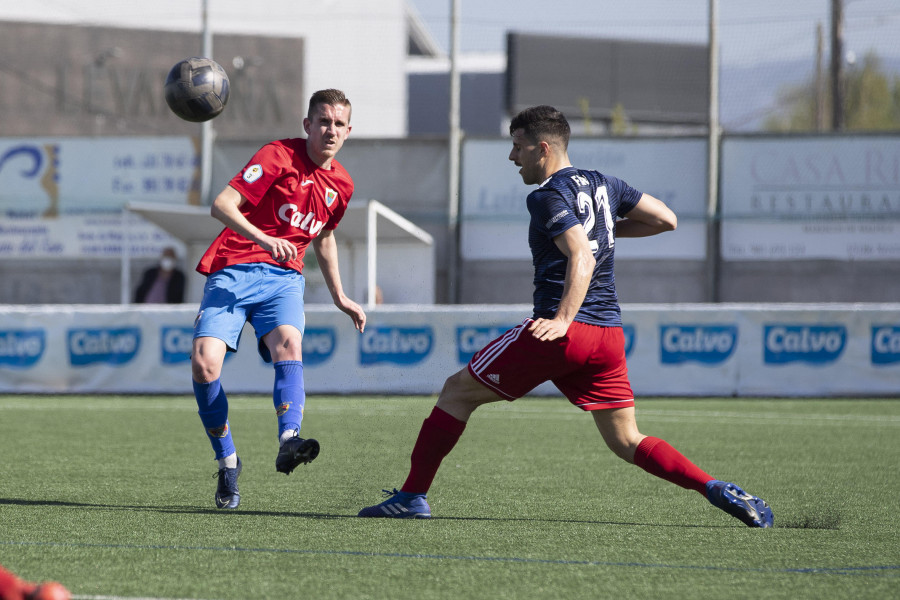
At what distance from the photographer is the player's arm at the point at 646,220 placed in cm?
491

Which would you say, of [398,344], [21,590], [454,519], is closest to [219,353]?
[454,519]

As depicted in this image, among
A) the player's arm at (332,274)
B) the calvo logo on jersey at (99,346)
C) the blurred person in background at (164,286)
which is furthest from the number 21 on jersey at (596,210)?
the blurred person in background at (164,286)

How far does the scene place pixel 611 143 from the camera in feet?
66.1

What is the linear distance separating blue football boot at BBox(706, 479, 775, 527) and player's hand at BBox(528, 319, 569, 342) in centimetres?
94

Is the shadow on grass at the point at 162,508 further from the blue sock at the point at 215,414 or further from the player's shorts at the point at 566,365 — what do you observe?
the player's shorts at the point at 566,365

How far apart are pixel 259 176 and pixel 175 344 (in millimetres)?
8258

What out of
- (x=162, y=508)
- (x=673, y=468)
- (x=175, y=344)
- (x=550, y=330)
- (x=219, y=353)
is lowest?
(x=162, y=508)

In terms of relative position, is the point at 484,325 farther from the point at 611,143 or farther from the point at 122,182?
the point at 122,182

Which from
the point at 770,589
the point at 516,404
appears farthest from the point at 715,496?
the point at 516,404

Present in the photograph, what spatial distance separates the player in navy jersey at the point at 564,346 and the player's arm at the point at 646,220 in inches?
0.4

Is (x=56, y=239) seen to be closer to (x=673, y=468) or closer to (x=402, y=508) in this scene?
(x=402, y=508)

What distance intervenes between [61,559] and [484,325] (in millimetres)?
9371

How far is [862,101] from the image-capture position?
95.6 feet

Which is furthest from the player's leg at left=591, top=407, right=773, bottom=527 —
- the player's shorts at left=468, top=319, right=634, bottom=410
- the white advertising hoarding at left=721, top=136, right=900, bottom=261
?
the white advertising hoarding at left=721, top=136, right=900, bottom=261
